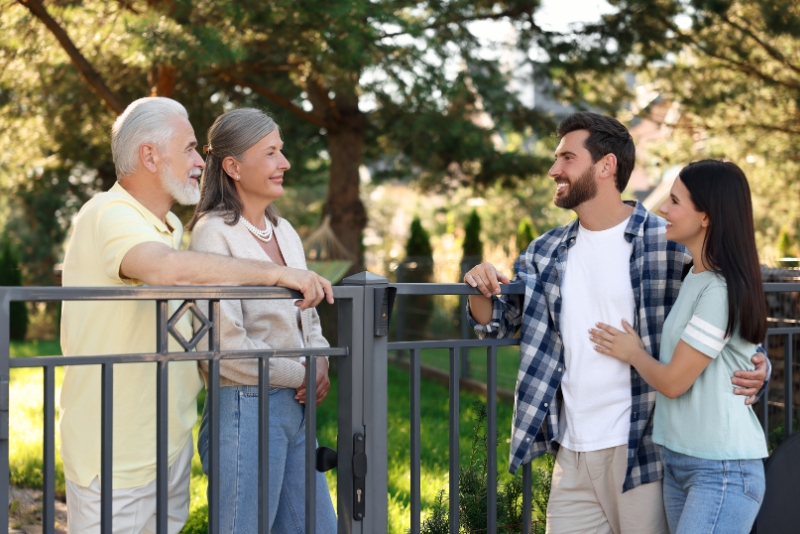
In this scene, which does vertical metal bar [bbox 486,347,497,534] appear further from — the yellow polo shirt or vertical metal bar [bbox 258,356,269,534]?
the yellow polo shirt

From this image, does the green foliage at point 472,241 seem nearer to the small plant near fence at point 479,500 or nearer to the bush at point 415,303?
the bush at point 415,303

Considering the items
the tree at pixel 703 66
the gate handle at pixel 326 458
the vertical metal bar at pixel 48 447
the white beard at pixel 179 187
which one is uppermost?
the tree at pixel 703 66

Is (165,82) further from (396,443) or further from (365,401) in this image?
(365,401)

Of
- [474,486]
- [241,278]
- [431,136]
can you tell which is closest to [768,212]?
[431,136]

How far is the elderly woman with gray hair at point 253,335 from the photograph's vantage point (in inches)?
100

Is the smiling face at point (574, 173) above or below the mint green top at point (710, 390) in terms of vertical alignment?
above

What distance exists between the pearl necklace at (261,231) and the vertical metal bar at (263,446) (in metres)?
0.54

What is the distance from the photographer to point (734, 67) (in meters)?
9.64

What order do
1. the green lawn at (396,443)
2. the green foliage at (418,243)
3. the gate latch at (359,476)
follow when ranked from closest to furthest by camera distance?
the gate latch at (359,476), the green lawn at (396,443), the green foliage at (418,243)

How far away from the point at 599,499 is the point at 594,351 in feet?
1.57

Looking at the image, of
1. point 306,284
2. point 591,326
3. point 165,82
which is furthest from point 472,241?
point 306,284

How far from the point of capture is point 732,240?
2.47 m

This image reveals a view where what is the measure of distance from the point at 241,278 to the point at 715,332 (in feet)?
4.32

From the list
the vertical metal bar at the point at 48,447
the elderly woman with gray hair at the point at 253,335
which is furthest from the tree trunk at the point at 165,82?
the vertical metal bar at the point at 48,447
